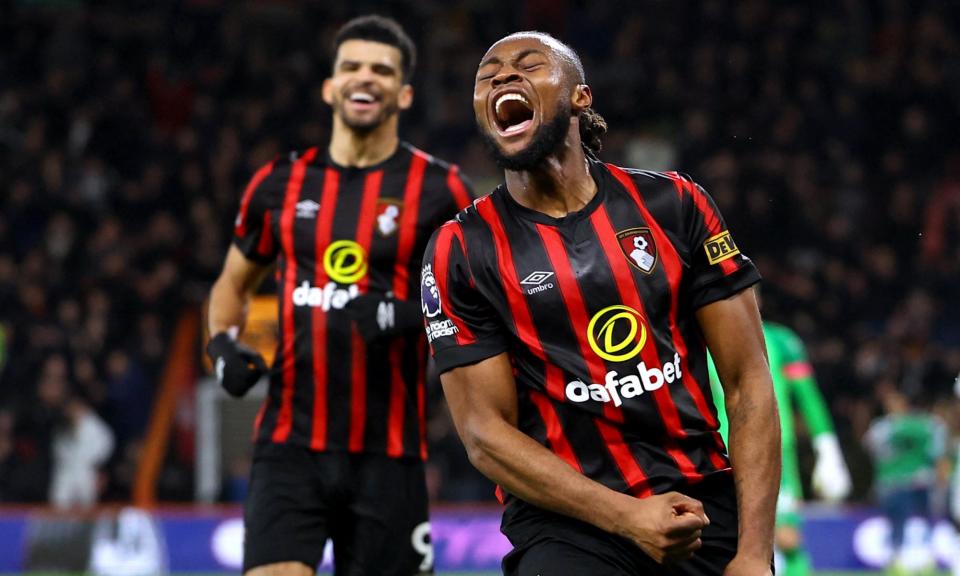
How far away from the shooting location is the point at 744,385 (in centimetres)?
346

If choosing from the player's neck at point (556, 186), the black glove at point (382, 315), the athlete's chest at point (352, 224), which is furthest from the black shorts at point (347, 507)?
the player's neck at point (556, 186)

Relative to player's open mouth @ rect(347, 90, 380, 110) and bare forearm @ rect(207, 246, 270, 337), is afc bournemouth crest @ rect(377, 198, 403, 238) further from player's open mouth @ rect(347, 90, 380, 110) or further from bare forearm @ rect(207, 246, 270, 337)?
bare forearm @ rect(207, 246, 270, 337)

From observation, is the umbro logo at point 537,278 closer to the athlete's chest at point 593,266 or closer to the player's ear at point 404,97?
the athlete's chest at point 593,266

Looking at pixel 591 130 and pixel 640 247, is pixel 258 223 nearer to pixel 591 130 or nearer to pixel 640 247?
pixel 591 130

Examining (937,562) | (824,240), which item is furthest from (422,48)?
(937,562)

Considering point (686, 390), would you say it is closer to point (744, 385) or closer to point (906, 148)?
point (744, 385)

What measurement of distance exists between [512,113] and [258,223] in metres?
1.99

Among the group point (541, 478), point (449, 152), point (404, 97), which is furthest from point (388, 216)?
point (449, 152)

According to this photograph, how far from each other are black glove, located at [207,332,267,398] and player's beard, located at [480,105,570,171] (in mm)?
1841

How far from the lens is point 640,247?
11.4 ft

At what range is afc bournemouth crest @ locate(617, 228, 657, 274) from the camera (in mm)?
3463

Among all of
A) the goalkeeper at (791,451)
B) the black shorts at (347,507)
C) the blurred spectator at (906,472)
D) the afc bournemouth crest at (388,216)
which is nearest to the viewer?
the black shorts at (347,507)

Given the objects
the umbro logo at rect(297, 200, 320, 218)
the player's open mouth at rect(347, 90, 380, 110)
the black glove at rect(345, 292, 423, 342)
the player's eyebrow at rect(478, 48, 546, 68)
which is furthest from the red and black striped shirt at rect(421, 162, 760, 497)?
the player's open mouth at rect(347, 90, 380, 110)

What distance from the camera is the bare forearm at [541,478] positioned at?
329cm
